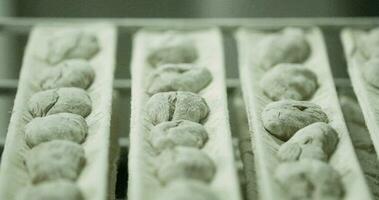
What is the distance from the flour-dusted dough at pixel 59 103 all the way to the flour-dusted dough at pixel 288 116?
45 centimetres

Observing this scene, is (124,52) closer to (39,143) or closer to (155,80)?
(155,80)

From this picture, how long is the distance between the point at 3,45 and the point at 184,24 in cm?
101

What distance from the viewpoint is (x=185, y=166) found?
1.30m

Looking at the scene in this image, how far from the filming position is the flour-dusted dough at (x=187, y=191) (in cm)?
122

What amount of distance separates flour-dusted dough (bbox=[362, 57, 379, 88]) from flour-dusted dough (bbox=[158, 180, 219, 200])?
614 millimetres

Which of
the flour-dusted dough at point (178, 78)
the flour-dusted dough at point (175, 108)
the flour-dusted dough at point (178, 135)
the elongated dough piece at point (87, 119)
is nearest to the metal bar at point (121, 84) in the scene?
the elongated dough piece at point (87, 119)

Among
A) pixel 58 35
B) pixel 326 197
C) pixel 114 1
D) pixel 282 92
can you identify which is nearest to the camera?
pixel 326 197

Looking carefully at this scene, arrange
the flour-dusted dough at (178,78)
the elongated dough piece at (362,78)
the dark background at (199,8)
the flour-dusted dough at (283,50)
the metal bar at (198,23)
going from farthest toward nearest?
the dark background at (199,8) → the metal bar at (198,23) → the flour-dusted dough at (283,50) → the flour-dusted dough at (178,78) → the elongated dough piece at (362,78)

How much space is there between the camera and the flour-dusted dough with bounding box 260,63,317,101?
1.61 metres

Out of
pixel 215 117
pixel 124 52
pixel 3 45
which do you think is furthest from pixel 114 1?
pixel 215 117

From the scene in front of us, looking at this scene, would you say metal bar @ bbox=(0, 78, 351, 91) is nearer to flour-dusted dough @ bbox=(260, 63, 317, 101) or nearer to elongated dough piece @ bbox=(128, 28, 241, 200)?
elongated dough piece @ bbox=(128, 28, 241, 200)

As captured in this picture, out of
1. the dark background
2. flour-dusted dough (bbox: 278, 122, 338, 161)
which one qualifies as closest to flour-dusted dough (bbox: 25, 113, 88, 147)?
flour-dusted dough (bbox: 278, 122, 338, 161)

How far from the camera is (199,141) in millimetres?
1422

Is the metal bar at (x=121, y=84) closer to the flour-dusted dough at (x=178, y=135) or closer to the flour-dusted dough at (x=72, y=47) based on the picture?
the flour-dusted dough at (x=72, y=47)
